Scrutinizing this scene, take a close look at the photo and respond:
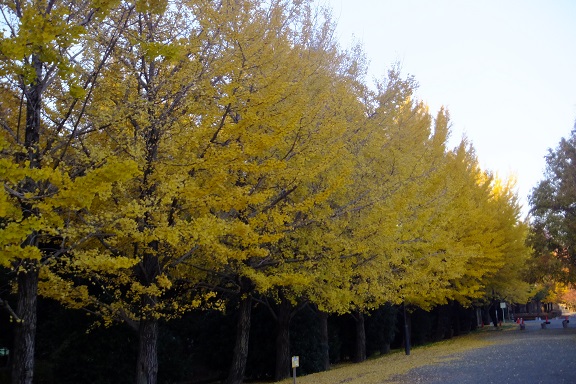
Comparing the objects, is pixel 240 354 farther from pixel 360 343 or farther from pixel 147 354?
pixel 360 343

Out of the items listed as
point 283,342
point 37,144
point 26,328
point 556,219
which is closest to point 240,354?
point 283,342

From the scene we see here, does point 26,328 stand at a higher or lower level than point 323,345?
higher

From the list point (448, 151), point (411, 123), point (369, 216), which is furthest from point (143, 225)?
point (448, 151)

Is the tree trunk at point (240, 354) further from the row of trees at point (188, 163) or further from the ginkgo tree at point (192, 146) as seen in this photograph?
the ginkgo tree at point (192, 146)

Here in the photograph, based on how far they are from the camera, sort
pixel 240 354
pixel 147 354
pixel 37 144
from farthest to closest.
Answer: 1. pixel 240 354
2. pixel 147 354
3. pixel 37 144

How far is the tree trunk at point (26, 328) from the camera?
733cm

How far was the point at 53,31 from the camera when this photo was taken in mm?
6055

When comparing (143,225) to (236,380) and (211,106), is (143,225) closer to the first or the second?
(211,106)

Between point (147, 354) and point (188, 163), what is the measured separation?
135 inches

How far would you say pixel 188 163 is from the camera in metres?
8.76

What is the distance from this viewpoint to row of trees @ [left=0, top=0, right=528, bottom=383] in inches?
279

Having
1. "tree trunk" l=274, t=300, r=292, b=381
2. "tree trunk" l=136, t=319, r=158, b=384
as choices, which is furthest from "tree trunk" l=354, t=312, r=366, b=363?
"tree trunk" l=136, t=319, r=158, b=384

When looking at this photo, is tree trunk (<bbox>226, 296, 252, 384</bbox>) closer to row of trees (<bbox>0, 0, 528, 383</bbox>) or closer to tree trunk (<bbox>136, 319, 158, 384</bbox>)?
row of trees (<bbox>0, 0, 528, 383</bbox>)

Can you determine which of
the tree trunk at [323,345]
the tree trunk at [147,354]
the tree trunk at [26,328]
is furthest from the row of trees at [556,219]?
the tree trunk at [26,328]
